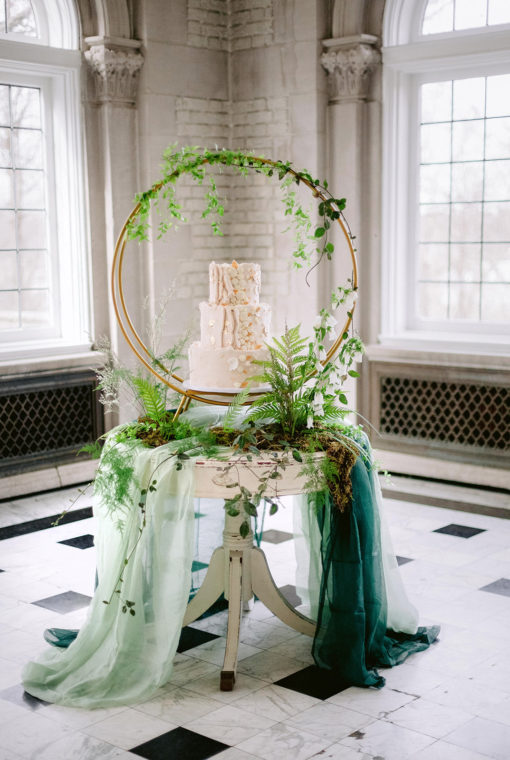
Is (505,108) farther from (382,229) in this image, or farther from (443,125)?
(382,229)

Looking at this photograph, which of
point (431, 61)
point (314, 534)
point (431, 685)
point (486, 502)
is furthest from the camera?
point (431, 61)

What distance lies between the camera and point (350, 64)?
6055 mm

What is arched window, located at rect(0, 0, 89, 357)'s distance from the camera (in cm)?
590

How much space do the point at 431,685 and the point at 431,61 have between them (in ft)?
13.5

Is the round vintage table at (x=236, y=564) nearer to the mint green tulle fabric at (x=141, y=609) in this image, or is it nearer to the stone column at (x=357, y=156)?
the mint green tulle fabric at (x=141, y=609)

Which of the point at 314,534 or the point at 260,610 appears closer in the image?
the point at 314,534

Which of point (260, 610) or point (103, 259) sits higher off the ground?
point (103, 259)

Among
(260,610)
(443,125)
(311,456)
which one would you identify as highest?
(443,125)

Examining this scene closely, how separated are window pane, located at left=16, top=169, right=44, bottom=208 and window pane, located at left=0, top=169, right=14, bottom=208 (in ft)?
0.17

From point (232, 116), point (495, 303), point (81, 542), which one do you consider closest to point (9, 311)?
point (81, 542)

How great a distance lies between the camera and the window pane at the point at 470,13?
19.2ft

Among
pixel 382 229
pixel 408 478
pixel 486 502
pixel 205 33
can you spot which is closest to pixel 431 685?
pixel 486 502

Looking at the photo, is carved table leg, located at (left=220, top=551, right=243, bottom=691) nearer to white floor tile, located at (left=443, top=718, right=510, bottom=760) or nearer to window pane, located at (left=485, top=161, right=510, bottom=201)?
white floor tile, located at (left=443, top=718, right=510, bottom=760)

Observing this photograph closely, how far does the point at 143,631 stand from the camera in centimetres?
322
